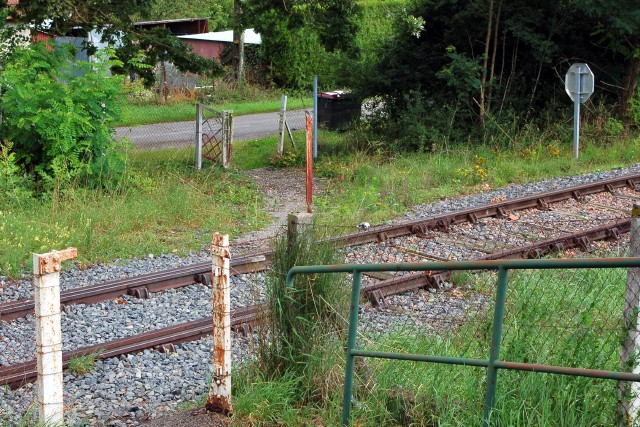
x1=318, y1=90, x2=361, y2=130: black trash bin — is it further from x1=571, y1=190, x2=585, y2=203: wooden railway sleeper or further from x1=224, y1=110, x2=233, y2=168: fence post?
x1=571, y1=190, x2=585, y2=203: wooden railway sleeper

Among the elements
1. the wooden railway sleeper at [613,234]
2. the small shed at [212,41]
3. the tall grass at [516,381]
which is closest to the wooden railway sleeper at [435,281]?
the tall grass at [516,381]

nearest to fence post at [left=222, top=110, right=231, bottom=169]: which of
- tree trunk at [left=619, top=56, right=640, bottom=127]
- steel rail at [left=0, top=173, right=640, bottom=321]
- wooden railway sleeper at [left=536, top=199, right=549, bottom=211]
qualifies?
steel rail at [left=0, top=173, right=640, bottom=321]

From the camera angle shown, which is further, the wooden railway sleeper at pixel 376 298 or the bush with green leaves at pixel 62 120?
the bush with green leaves at pixel 62 120

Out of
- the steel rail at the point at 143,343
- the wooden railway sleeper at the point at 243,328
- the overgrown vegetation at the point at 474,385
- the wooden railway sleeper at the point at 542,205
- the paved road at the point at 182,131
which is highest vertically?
the overgrown vegetation at the point at 474,385

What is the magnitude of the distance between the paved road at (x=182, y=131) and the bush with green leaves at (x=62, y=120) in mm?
7610

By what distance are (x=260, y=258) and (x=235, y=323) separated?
225 centimetres

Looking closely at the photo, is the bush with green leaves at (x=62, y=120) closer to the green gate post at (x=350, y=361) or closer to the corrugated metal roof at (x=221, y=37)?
the green gate post at (x=350, y=361)

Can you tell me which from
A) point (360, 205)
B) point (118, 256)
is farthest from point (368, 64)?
point (118, 256)

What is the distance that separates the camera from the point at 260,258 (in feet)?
33.3

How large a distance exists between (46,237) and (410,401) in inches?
268

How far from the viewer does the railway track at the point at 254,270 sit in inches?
293

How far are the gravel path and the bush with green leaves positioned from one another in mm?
3338

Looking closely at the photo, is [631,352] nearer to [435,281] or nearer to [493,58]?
[435,281]

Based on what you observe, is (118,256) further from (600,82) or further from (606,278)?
(600,82)
